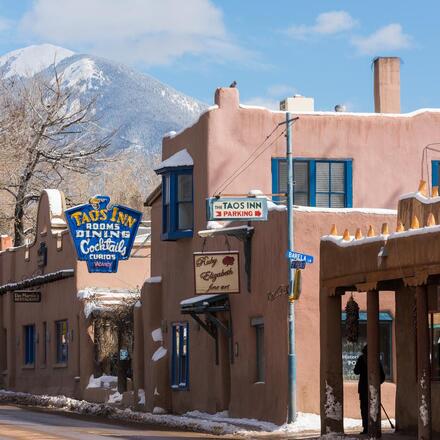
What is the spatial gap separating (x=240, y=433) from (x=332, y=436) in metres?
3.32

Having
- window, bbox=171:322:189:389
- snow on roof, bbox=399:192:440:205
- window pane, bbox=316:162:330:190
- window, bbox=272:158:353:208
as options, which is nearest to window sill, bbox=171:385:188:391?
window, bbox=171:322:189:389

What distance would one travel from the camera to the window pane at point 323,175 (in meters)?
38.4

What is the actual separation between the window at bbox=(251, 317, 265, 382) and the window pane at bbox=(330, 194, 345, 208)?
5768mm

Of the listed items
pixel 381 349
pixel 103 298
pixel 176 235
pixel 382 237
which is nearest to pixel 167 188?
pixel 176 235

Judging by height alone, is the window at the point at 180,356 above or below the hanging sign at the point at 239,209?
below

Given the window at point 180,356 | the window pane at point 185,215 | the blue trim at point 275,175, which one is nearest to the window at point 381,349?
the blue trim at point 275,175

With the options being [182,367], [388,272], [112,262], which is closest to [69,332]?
[112,262]

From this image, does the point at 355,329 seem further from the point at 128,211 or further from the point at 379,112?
the point at 128,211

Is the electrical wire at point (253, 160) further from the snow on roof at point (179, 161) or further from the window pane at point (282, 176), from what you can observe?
the snow on roof at point (179, 161)

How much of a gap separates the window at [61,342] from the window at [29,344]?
11.0ft

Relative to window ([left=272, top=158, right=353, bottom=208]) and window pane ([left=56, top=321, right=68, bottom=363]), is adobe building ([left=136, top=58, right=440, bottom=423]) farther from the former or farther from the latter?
window pane ([left=56, top=321, right=68, bottom=363])

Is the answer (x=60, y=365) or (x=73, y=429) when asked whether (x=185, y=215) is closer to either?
(x=73, y=429)

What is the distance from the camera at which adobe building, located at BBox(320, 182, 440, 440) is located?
2400 cm

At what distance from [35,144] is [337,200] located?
33.5 m
